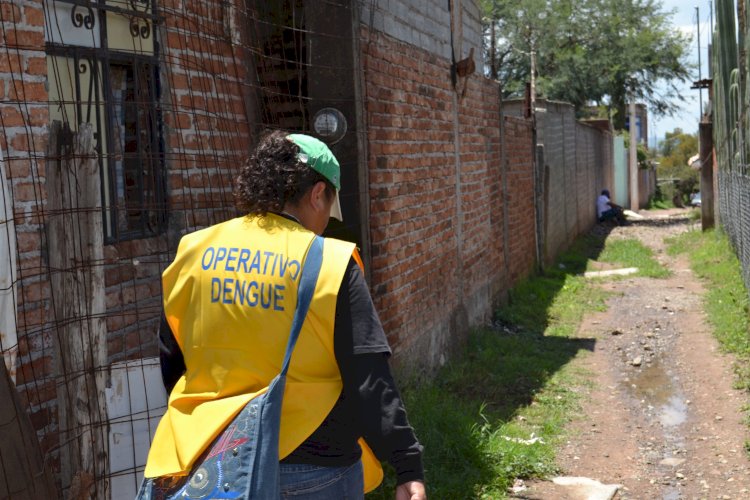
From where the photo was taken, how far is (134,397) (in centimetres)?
336

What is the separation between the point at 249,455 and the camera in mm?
2344

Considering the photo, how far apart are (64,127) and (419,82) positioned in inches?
169

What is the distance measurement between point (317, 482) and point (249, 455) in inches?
10.3

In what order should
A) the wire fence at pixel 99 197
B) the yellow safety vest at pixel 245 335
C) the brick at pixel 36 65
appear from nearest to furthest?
the yellow safety vest at pixel 245 335 → the wire fence at pixel 99 197 → the brick at pixel 36 65

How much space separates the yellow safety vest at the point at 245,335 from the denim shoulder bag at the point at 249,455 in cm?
2

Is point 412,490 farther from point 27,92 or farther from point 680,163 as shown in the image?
point 680,163

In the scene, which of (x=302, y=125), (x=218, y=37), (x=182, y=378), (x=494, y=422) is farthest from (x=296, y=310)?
(x=494, y=422)

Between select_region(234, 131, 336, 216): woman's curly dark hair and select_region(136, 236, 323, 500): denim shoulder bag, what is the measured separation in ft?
0.89

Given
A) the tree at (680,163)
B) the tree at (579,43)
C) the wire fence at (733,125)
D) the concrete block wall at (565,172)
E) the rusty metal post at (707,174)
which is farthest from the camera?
the tree at (680,163)

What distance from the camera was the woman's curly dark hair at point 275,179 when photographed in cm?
259

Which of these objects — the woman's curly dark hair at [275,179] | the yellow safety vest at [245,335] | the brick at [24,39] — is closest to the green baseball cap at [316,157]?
the woman's curly dark hair at [275,179]

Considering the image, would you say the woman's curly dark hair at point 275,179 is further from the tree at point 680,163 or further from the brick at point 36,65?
the tree at point 680,163

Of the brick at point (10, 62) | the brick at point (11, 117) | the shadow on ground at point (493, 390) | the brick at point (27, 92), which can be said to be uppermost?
the brick at point (10, 62)

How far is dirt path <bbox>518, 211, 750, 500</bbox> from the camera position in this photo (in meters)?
5.65
